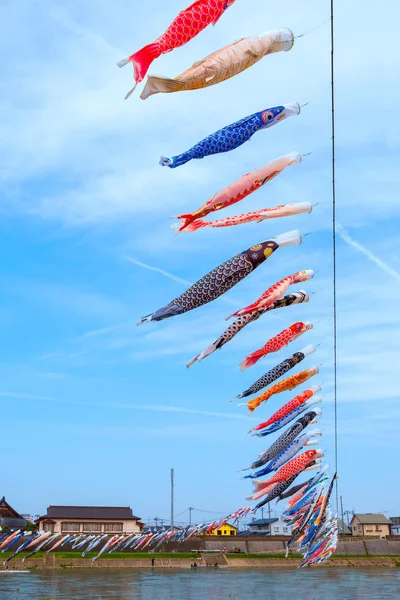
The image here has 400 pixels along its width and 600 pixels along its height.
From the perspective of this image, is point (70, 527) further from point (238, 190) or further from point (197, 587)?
point (238, 190)

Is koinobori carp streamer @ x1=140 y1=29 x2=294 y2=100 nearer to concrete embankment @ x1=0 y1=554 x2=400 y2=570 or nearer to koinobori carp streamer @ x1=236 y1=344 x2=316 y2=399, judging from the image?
Result: koinobori carp streamer @ x1=236 y1=344 x2=316 y2=399

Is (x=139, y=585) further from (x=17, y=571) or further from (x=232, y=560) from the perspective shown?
(x=232, y=560)

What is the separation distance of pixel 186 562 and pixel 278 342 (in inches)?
1888

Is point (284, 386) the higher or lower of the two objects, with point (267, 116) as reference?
lower

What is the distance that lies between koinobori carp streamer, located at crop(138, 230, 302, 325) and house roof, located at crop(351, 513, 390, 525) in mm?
88942

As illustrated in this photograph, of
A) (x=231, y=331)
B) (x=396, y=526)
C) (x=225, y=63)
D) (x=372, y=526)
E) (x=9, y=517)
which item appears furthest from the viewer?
(x=396, y=526)

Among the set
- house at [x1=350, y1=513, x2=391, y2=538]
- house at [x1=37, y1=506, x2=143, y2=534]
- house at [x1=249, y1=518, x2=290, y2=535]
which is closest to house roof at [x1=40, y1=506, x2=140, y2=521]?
house at [x1=37, y1=506, x2=143, y2=534]

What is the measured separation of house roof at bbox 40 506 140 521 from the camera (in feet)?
277

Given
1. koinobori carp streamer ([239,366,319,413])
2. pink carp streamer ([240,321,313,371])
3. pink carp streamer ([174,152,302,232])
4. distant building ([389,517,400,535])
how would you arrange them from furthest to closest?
distant building ([389,517,400,535])
koinobori carp streamer ([239,366,319,413])
pink carp streamer ([240,321,313,371])
pink carp streamer ([174,152,302,232])

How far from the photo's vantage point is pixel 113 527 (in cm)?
8388

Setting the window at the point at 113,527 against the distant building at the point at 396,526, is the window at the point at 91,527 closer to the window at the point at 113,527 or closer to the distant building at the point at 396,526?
the window at the point at 113,527

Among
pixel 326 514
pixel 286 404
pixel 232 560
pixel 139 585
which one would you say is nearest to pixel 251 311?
pixel 286 404

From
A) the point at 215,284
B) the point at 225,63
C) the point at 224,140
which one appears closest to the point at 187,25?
the point at 225,63

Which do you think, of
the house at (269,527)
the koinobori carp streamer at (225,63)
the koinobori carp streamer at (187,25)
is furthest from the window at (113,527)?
the koinobori carp streamer at (187,25)
